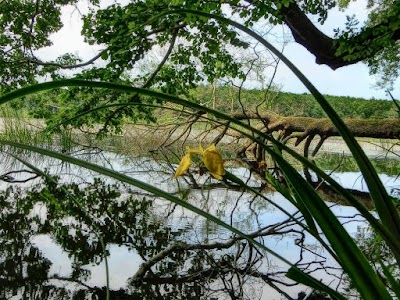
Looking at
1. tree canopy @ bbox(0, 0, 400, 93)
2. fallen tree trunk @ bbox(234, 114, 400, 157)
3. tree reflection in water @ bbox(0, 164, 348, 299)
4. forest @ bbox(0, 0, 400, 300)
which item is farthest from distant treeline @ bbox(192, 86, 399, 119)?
tree reflection in water @ bbox(0, 164, 348, 299)

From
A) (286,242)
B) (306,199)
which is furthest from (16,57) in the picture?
(306,199)

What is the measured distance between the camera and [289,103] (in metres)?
9.91

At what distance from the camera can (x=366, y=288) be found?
1.15ft

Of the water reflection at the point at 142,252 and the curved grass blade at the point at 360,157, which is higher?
the water reflection at the point at 142,252

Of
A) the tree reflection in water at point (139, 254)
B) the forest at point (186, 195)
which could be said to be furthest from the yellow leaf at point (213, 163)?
the tree reflection in water at point (139, 254)

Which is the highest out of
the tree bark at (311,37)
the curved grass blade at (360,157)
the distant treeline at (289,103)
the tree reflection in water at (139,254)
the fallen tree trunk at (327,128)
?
the distant treeline at (289,103)

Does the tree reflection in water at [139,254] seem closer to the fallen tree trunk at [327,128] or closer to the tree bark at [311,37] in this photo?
the tree bark at [311,37]

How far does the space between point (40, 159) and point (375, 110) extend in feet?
26.6

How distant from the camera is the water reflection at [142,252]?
1.33 meters

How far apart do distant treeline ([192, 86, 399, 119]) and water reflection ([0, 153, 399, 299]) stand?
11.0ft

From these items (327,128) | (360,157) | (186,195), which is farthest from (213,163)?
(327,128)

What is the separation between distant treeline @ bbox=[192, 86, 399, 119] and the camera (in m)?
6.20

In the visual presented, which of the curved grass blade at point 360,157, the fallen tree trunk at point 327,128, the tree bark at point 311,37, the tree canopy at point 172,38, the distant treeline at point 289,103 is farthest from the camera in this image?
the distant treeline at point 289,103

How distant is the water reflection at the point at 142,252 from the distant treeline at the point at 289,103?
3340mm
